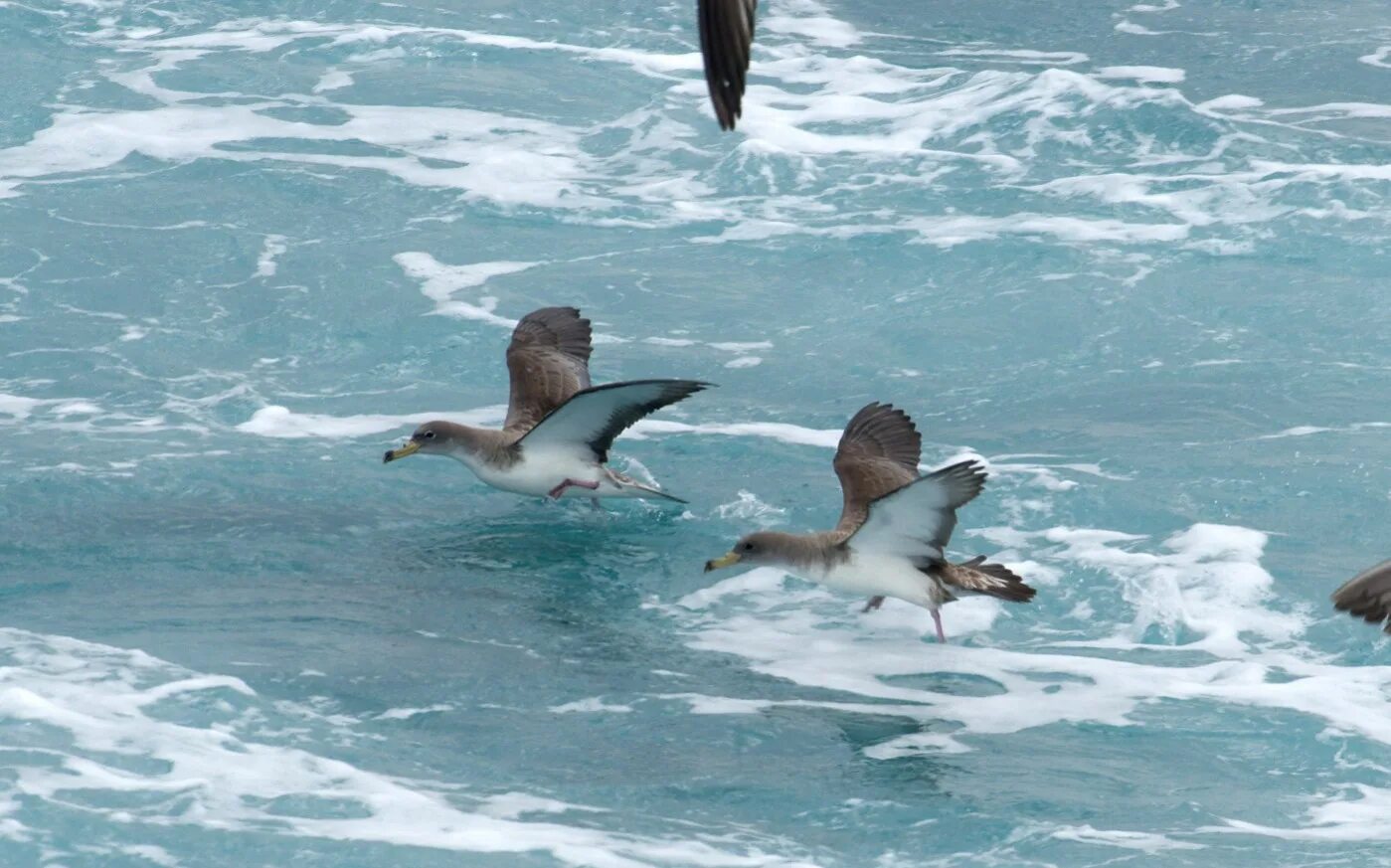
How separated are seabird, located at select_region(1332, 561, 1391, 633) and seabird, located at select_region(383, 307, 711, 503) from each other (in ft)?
12.6

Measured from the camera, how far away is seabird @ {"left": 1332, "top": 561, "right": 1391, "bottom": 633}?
6043 millimetres

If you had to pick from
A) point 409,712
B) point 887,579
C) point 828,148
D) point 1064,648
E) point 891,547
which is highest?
point 828,148

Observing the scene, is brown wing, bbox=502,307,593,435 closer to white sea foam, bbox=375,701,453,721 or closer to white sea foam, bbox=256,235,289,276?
white sea foam, bbox=375,701,453,721

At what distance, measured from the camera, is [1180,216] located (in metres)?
14.0

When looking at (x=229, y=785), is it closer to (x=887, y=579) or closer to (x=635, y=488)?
(x=887, y=579)

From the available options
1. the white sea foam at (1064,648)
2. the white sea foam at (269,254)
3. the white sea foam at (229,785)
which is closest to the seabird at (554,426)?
the white sea foam at (1064,648)

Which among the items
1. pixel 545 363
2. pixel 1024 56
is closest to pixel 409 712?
pixel 545 363

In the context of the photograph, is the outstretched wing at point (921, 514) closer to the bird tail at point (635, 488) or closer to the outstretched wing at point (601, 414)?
the outstretched wing at point (601, 414)

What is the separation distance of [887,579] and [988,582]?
46 cm

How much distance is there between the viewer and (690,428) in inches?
447

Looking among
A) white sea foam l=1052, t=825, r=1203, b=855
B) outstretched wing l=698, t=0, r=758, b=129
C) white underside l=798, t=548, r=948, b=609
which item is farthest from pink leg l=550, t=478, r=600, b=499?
outstretched wing l=698, t=0, r=758, b=129

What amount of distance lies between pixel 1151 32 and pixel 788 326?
748cm

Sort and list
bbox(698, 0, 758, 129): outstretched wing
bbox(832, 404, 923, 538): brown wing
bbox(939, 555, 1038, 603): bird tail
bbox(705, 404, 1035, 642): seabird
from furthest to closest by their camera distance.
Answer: bbox(832, 404, 923, 538): brown wing
bbox(939, 555, 1038, 603): bird tail
bbox(705, 404, 1035, 642): seabird
bbox(698, 0, 758, 129): outstretched wing

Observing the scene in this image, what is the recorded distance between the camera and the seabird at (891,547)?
8602 mm
